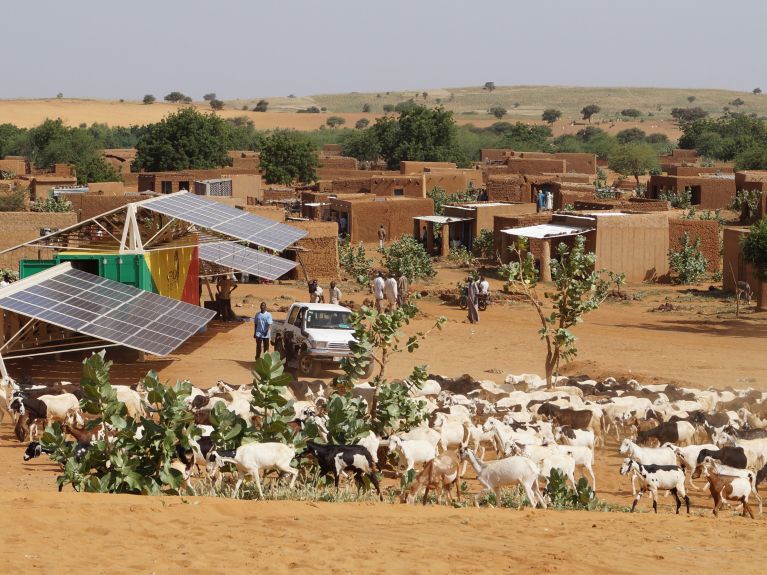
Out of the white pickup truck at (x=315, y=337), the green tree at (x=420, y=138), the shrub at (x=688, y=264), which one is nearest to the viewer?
the white pickup truck at (x=315, y=337)

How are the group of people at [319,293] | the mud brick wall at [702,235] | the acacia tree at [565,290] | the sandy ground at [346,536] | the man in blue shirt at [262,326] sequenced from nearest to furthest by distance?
the sandy ground at [346,536] < the acacia tree at [565,290] < the man in blue shirt at [262,326] < the group of people at [319,293] < the mud brick wall at [702,235]

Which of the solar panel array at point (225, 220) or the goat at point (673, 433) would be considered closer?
the goat at point (673, 433)

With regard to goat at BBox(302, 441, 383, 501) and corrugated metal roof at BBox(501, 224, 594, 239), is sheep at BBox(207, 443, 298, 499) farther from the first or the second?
corrugated metal roof at BBox(501, 224, 594, 239)

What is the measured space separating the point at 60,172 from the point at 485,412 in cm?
4704

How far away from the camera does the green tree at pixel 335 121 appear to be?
456 ft

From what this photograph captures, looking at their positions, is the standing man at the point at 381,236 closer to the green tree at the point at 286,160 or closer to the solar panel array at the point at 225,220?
the solar panel array at the point at 225,220

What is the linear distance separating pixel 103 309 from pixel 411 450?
310 inches

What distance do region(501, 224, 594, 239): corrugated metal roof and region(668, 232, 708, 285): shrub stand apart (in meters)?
2.81

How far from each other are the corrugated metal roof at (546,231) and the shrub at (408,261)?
2.59m

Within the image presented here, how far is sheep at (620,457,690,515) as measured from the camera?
11820 millimetres

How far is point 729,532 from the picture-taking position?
10.6m

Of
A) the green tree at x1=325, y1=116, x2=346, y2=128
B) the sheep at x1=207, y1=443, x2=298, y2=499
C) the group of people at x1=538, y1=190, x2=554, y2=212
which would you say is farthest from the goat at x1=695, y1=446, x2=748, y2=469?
the green tree at x1=325, y1=116, x2=346, y2=128

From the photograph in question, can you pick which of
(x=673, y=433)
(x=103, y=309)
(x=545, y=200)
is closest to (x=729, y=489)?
(x=673, y=433)

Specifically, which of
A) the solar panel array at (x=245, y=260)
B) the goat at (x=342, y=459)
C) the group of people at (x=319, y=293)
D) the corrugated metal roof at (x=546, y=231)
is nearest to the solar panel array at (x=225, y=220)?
the group of people at (x=319, y=293)
